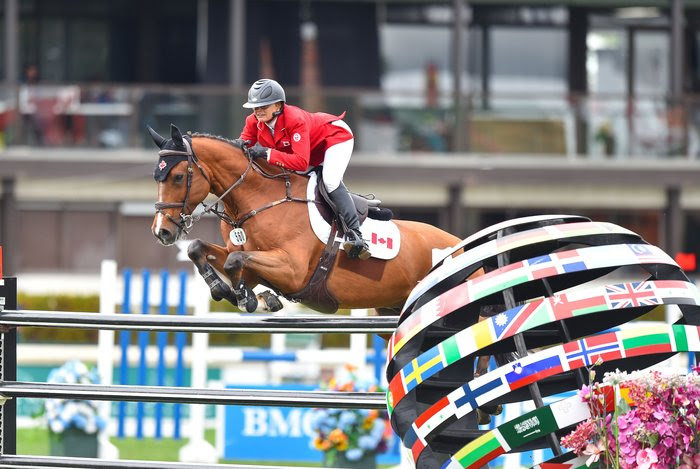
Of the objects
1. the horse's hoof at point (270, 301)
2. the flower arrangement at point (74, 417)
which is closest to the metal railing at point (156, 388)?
the horse's hoof at point (270, 301)

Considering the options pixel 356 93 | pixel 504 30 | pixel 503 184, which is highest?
pixel 504 30

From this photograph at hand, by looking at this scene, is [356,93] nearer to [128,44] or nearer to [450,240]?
[128,44]

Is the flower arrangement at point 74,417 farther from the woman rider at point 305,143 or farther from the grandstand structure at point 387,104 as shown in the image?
the grandstand structure at point 387,104

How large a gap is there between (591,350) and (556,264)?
0.24m

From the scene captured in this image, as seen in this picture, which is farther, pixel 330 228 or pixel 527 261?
pixel 330 228

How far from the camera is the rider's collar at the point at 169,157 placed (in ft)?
16.8

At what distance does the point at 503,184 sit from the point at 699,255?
495 centimetres

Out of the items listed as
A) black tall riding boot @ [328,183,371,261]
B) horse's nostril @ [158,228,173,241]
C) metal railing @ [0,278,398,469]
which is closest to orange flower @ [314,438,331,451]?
black tall riding boot @ [328,183,371,261]

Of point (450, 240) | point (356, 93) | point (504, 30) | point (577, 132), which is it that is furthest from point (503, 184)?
point (450, 240)

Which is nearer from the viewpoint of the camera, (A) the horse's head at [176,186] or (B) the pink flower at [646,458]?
(B) the pink flower at [646,458]

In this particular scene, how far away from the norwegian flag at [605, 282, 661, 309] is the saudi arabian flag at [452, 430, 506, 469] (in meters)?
0.46

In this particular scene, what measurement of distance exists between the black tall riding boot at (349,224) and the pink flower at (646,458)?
7.69 ft

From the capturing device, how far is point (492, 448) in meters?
3.13

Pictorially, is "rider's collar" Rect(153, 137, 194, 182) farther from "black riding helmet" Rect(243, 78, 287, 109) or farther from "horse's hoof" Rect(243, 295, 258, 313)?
"horse's hoof" Rect(243, 295, 258, 313)
